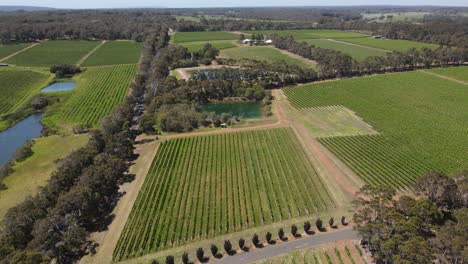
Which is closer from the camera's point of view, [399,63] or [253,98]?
[253,98]

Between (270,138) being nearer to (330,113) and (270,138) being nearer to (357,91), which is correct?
(330,113)

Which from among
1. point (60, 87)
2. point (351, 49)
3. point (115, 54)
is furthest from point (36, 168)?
point (351, 49)

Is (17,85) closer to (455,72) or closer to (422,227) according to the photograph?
(422,227)

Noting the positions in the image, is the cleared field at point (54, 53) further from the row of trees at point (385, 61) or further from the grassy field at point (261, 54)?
the row of trees at point (385, 61)

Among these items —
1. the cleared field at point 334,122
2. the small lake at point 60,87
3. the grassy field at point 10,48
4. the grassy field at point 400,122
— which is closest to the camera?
the grassy field at point 400,122

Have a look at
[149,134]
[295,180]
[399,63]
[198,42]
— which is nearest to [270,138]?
[295,180]

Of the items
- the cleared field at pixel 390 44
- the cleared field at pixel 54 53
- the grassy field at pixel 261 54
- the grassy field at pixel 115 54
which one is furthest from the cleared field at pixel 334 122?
the cleared field at pixel 54 53
